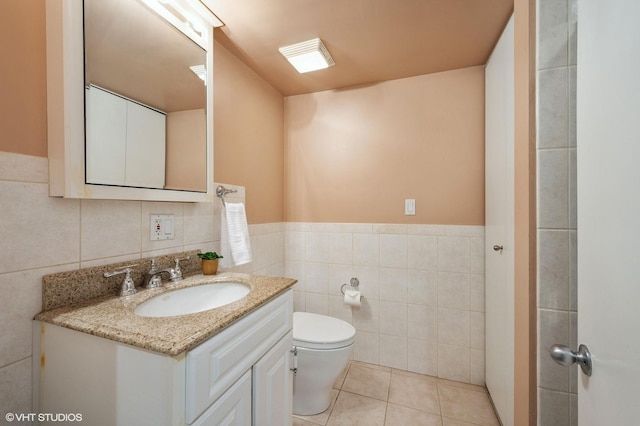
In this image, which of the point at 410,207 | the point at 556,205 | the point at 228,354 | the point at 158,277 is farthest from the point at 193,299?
the point at 410,207

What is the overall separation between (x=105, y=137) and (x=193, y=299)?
2.37ft

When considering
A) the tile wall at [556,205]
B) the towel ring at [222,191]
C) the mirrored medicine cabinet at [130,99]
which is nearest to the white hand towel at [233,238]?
the towel ring at [222,191]

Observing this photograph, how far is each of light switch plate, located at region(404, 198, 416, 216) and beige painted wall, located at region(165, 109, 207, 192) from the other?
1409mm

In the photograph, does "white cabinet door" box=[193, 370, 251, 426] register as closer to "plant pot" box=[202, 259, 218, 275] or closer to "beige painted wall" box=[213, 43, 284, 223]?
"plant pot" box=[202, 259, 218, 275]

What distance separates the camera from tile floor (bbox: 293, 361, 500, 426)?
4.82ft

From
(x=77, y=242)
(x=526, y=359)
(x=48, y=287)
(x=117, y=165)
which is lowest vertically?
(x=526, y=359)

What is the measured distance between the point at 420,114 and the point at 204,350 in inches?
77.4

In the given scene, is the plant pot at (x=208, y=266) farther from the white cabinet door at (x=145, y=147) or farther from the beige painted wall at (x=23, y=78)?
the beige painted wall at (x=23, y=78)

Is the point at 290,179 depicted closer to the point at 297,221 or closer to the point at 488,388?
the point at 297,221

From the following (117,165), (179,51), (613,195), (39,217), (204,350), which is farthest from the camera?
(179,51)

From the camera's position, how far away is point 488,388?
1.67 m

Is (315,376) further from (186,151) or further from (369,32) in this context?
(369,32)

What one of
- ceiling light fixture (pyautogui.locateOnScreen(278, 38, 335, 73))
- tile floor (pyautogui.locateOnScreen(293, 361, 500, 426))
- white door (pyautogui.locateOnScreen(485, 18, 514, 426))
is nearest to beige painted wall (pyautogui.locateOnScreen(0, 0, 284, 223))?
ceiling light fixture (pyautogui.locateOnScreen(278, 38, 335, 73))

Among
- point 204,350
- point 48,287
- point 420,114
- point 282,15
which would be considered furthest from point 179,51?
point 420,114
